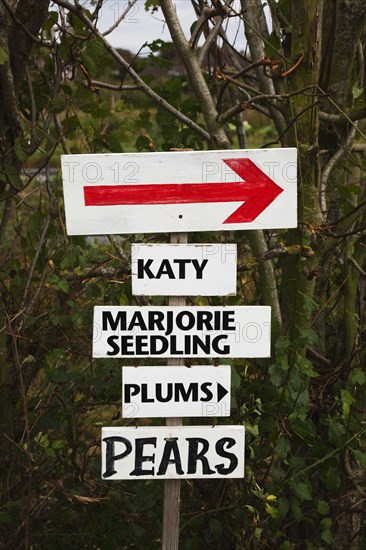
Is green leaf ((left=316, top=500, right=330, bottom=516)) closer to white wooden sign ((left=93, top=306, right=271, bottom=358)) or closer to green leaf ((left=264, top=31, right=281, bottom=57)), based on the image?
white wooden sign ((left=93, top=306, right=271, bottom=358))

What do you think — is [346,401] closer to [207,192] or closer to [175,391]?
[175,391]

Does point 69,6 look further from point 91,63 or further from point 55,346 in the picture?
point 55,346

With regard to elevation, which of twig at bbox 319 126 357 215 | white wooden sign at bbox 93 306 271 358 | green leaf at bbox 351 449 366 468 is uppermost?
twig at bbox 319 126 357 215

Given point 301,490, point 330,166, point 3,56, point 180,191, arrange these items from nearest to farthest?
point 180,191, point 3,56, point 301,490, point 330,166

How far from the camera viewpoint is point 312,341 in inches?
118

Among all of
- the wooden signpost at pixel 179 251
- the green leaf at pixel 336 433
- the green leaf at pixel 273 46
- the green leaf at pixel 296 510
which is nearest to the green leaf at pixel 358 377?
the green leaf at pixel 336 433

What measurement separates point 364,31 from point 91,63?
1.07 m

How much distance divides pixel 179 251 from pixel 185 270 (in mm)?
58

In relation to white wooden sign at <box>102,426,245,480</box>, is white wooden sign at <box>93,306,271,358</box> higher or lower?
higher

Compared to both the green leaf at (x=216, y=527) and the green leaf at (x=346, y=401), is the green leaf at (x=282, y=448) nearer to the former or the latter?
the green leaf at (x=346, y=401)

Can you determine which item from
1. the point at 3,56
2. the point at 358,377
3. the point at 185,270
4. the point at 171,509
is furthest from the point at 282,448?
the point at 3,56

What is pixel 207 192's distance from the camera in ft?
8.15

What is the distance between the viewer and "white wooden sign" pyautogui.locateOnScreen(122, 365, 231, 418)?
2.50 m

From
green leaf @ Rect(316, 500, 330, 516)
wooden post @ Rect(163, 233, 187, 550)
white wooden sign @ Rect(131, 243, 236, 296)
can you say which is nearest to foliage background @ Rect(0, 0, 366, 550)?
green leaf @ Rect(316, 500, 330, 516)
